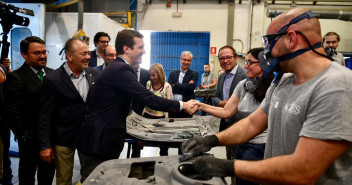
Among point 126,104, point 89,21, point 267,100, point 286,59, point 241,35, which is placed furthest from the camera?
point 241,35

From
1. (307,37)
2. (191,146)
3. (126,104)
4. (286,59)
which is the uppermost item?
(307,37)

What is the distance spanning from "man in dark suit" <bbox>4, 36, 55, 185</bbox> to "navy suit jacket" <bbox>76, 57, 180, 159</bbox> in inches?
28.6

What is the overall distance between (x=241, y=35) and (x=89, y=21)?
622 cm

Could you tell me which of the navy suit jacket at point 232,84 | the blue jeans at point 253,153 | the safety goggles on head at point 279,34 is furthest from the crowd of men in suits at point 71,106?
the safety goggles on head at point 279,34

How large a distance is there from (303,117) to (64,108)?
2.09m

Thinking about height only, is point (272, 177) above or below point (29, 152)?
above

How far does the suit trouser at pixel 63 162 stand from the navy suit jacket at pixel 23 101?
1.08 feet

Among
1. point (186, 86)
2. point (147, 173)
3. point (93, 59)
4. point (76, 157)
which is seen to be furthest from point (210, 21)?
point (147, 173)

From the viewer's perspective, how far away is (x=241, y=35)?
974 centimetres

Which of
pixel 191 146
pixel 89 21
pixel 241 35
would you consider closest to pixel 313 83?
pixel 191 146

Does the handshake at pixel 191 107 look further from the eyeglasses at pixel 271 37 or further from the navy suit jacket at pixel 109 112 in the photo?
the eyeglasses at pixel 271 37

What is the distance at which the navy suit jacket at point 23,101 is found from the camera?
2404 millimetres

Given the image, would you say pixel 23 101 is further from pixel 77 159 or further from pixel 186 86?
pixel 186 86

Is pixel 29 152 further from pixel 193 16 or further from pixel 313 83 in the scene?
pixel 193 16
